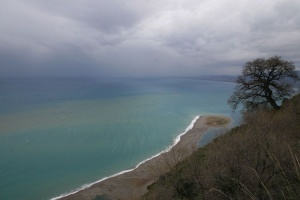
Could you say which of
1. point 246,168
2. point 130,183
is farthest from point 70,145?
point 246,168

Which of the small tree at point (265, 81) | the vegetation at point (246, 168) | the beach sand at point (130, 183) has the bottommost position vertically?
the beach sand at point (130, 183)

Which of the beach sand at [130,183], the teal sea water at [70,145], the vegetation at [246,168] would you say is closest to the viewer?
the vegetation at [246,168]

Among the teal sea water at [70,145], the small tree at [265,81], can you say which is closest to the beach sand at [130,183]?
the teal sea water at [70,145]

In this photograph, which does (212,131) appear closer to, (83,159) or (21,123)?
(83,159)

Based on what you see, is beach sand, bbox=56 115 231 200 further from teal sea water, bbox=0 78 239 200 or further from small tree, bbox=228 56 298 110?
small tree, bbox=228 56 298 110

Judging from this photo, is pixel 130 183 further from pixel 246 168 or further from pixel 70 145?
pixel 246 168

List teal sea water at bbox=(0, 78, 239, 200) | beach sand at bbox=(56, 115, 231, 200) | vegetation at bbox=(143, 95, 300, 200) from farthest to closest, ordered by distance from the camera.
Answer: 1. teal sea water at bbox=(0, 78, 239, 200)
2. beach sand at bbox=(56, 115, 231, 200)
3. vegetation at bbox=(143, 95, 300, 200)

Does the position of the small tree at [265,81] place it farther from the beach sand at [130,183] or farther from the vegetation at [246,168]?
the beach sand at [130,183]

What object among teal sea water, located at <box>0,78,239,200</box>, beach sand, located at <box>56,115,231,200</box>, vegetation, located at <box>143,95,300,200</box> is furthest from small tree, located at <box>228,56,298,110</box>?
teal sea water, located at <box>0,78,239,200</box>

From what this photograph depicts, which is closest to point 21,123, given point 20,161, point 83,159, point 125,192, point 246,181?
point 20,161
